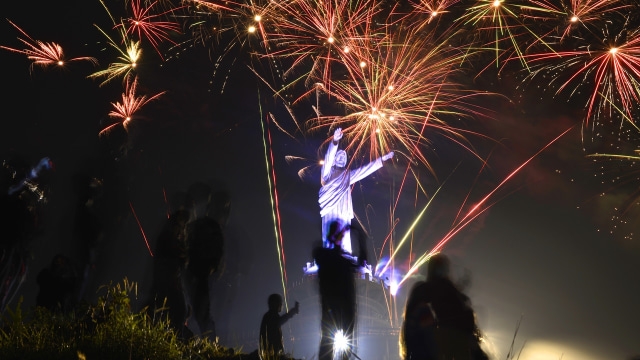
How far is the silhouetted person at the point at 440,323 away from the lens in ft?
14.0

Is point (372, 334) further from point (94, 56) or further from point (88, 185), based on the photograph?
point (94, 56)

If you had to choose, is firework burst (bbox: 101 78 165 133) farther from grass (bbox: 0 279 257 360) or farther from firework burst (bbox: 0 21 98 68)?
grass (bbox: 0 279 257 360)

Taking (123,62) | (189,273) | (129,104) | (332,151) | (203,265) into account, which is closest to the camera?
(203,265)

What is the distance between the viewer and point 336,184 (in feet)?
25.2

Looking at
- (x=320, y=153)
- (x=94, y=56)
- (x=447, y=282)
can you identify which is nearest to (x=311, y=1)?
(x=320, y=153)

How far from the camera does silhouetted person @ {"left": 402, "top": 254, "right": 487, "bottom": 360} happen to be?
14.0 ft

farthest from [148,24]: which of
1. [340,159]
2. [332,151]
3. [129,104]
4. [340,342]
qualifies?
[340,342]

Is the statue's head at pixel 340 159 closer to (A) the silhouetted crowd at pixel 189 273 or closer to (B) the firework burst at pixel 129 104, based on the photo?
(A) the silhouetted crowd at pixel 189 273

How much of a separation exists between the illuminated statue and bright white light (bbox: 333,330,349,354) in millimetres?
2004

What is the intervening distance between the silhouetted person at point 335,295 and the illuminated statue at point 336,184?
54.9 inches

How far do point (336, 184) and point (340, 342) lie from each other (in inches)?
111

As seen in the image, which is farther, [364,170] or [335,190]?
[364,170]

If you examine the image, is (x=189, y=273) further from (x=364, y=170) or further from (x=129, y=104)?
(x=129, y=104)

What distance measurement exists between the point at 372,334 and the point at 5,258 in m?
6.94
